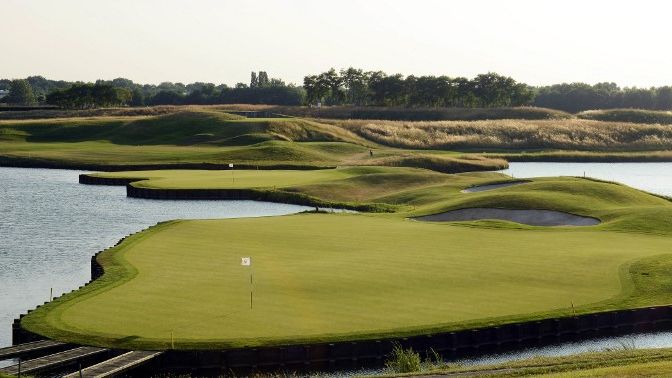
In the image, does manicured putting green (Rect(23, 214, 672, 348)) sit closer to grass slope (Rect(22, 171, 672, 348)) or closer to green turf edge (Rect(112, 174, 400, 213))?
grass slope (Rect(22, 171, 672, 348))

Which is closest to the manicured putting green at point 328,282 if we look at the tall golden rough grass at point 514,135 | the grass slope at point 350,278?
the grass slope at point 350,278

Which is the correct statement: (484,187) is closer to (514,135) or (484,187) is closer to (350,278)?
(350,278)

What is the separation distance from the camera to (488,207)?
239 feet

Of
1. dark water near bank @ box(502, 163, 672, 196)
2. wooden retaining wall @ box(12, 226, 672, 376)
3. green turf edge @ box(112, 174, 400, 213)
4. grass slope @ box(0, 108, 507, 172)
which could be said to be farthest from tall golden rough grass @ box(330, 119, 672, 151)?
wooden retaining wall @ box(12, 226, 672, 376)

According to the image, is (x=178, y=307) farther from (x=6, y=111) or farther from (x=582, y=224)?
(x=6, y=111)

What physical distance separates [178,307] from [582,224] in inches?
1445

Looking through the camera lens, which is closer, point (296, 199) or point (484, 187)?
point (296, 199)

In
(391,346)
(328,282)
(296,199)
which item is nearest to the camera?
(391,346)

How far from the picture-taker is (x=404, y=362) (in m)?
32.1

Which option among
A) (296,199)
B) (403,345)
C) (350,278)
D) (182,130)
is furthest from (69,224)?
(182,130)

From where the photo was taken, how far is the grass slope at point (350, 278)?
3553cm

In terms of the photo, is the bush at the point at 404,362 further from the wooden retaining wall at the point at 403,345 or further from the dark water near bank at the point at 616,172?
the dark water near bank at the point at 616,172

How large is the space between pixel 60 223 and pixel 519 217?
29.7 m

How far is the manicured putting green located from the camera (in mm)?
35281
